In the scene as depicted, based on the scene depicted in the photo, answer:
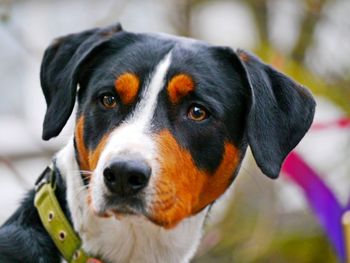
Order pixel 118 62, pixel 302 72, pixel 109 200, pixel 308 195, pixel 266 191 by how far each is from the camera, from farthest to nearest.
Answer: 1. pixel 266 191
2. pixel 302 72
3. pixel 308 195
4. pixel 118 62
5. pixel 109 200

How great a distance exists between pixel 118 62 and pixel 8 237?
765 mm

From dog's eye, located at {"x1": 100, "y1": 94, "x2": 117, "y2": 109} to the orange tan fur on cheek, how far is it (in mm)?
251

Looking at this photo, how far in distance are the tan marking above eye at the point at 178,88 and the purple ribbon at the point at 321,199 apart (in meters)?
1.69

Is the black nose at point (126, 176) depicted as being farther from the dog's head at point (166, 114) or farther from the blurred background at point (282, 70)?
the blurred background at point (282, 70)

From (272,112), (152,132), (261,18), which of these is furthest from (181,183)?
(261,18)

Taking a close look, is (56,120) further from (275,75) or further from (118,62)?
(275,75)

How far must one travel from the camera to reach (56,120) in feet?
13.4

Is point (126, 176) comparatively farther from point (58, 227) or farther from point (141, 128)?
point (58, 227)

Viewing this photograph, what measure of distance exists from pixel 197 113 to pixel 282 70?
2.72 metres

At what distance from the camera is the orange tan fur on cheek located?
3715 millimetres

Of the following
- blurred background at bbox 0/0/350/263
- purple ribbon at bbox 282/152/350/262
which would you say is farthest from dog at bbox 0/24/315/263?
purple ribbon at bbox 282/152/350/262

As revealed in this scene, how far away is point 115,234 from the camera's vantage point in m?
3.96

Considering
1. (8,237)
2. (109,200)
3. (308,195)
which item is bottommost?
(308,195)

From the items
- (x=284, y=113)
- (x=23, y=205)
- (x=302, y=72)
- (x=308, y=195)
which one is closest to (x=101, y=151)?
(x=23, y=205)
